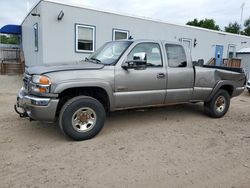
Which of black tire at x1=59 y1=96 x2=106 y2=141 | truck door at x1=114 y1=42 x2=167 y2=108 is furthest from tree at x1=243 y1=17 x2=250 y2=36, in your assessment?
black tire at x1=59 y1=96 x2=106 y2=141

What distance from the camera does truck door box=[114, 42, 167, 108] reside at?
4.24 metres

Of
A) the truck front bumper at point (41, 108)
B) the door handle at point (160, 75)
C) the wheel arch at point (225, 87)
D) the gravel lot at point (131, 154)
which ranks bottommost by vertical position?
the gravel lot at point (131, 154)

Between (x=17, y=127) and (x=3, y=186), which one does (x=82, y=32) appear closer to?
(x=17, y=127)

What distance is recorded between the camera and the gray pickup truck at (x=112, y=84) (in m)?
3.67

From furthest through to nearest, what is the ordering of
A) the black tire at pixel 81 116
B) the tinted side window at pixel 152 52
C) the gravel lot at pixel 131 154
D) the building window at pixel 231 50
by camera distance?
the building window at pixel 231 50, the tinted side window at pixel 152 52, the black tire at pixel 81 116, the gravel lot at pixel 131 154

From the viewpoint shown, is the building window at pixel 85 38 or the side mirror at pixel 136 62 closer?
the side mirror at pixel 136 62

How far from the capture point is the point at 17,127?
4582 mm

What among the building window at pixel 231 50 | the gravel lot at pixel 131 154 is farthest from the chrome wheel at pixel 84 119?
the building window at pixel 231 50

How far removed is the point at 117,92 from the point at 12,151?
6.64 ft

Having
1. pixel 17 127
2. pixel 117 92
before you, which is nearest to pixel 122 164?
pixel 117 92

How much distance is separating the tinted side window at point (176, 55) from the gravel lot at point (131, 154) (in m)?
1.40

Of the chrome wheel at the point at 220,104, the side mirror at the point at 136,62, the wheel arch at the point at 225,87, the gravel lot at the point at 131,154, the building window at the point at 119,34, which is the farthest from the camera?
the building window at the point at 119,34

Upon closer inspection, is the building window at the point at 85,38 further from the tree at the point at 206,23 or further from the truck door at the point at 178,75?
the tree at the point at 206,23

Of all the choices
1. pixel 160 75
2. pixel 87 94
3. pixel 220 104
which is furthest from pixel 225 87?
pixel 87 94
